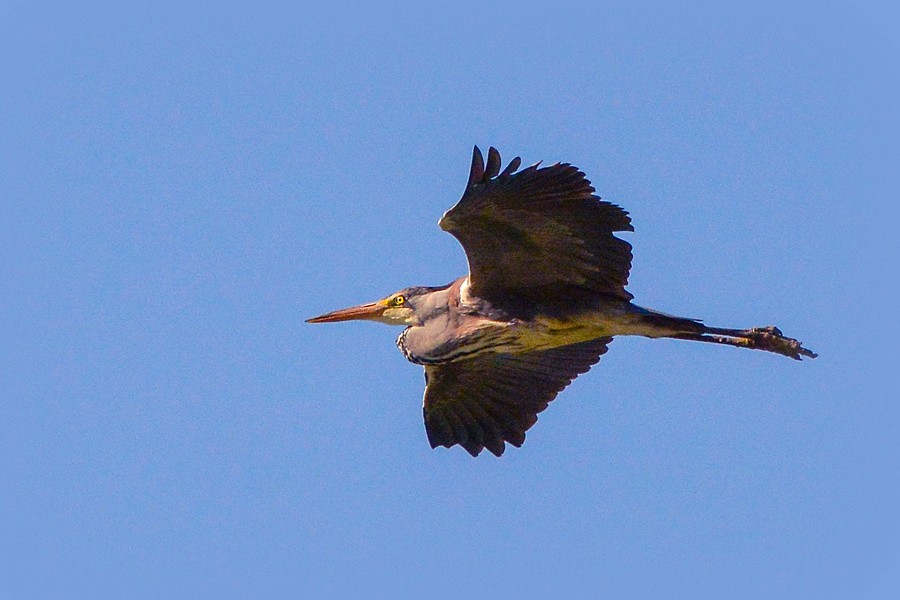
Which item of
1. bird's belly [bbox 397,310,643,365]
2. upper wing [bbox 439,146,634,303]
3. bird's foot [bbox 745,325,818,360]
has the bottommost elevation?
bird's foot [bbox 745,325,818,360]

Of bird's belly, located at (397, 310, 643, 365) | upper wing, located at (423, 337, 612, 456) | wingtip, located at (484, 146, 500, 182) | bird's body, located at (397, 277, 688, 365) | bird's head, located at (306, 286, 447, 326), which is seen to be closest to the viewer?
wingtip, located at (484, 146, 500, 182)

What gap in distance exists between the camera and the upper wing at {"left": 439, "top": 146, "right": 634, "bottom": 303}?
374 inches

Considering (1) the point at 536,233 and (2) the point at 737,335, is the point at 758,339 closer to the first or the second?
(2) the point at 737,335

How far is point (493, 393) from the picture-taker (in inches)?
450

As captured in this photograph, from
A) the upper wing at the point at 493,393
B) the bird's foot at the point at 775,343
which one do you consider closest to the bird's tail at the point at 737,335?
the bird's foot at the point at 775,343

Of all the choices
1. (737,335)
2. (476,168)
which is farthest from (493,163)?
(737,335)

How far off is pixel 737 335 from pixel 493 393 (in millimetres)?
2221

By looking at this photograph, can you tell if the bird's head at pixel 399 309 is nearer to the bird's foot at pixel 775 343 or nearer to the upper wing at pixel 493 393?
the upper wing at pixel 493 393

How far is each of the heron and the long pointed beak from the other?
0.01 m

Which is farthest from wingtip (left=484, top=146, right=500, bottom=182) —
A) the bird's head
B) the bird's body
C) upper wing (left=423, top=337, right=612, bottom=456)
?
upper wing (left=423, top=337, right=612, bottom=456)

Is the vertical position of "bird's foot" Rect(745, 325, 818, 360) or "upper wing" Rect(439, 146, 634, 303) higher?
"upper wing" Rect(439, 146, 634, 303)

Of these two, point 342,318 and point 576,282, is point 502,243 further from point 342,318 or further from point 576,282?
point 342,318

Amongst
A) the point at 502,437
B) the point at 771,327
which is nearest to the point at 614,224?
the point at 771,327

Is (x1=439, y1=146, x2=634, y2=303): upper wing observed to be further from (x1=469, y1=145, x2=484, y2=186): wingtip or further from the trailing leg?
the trailing leg
